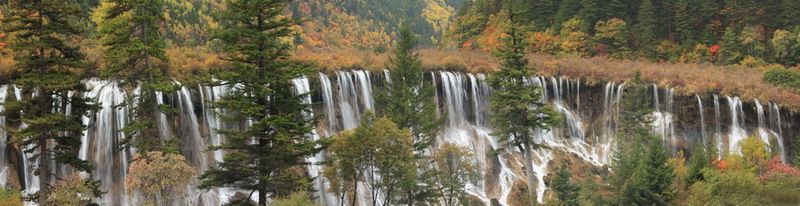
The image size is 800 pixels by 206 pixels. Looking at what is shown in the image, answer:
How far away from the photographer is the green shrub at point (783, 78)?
42.3 meters

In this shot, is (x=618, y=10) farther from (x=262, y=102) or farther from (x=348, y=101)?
(x=262, y=102)

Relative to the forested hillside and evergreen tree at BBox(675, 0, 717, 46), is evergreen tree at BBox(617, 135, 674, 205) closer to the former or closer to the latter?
the forested hillside

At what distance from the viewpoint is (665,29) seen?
61.7m

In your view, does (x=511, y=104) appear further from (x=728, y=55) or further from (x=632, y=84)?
(x=728, y=55)

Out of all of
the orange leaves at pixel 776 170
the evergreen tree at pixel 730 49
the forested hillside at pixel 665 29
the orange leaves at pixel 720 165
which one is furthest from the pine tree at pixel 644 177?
the evergreen tree at pixel 730 49

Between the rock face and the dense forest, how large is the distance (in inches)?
5.2

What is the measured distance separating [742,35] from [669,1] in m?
9.52

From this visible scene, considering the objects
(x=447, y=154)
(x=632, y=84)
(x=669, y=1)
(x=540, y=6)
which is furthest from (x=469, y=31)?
(x=447, y=154)

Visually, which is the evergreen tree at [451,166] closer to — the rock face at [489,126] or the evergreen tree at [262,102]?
the rock face at [489,126]

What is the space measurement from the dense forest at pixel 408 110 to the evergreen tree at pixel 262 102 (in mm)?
86

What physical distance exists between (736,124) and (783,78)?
8.01 metres

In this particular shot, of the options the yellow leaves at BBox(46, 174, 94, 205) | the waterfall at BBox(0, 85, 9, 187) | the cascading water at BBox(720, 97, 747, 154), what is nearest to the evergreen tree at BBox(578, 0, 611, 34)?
the cascading water at BBox(720, 97, 747, 154)

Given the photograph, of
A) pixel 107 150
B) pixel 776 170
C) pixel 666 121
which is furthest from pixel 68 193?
pixel 666 121

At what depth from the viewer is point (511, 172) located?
126 feet
